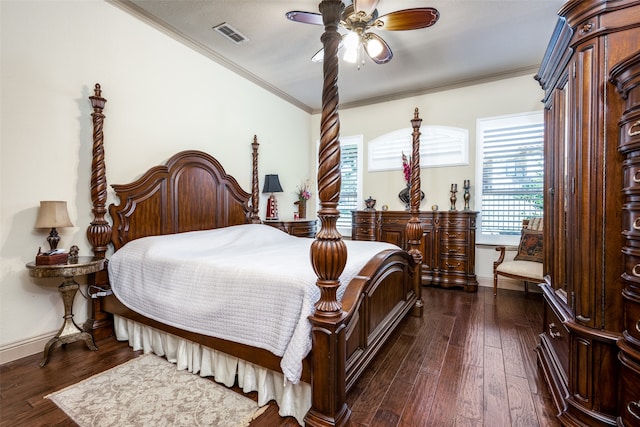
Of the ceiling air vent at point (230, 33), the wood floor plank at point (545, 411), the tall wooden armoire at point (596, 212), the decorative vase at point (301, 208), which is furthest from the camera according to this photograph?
the decorative vase at point (301, 208)

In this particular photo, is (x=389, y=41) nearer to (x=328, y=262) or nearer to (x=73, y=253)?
(x=328, y=262)

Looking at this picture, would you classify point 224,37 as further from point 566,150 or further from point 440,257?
point 440,257

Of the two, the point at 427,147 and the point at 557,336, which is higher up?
the point at 427,147

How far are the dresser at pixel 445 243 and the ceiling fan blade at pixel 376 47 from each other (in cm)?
218

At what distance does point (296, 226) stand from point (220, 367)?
2576 mm

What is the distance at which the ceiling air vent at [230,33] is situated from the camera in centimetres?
300

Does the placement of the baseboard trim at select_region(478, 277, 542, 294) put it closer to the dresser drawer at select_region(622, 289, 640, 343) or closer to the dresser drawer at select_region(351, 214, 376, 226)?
the dresser drawer at select_region(351, 214, 376, 226)

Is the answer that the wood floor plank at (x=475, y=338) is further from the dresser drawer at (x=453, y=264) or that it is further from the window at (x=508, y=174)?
the window at (x=508, y=174)

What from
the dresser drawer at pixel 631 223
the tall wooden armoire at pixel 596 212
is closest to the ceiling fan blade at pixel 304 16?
the tall wooden armoire at pixel 596 212

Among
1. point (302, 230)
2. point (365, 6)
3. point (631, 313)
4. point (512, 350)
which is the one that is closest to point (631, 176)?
point (631, 313)

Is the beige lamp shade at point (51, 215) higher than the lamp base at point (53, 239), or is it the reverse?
the beige lamp shade at point (51, 215)

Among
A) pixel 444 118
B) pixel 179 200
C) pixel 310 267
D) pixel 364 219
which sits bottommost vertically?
pixel 310 267

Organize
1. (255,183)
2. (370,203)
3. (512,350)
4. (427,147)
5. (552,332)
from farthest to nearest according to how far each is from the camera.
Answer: (370,203) → (427,147) → (255,183) → (512,350) → (552,332)

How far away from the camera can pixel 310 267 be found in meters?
1.78
